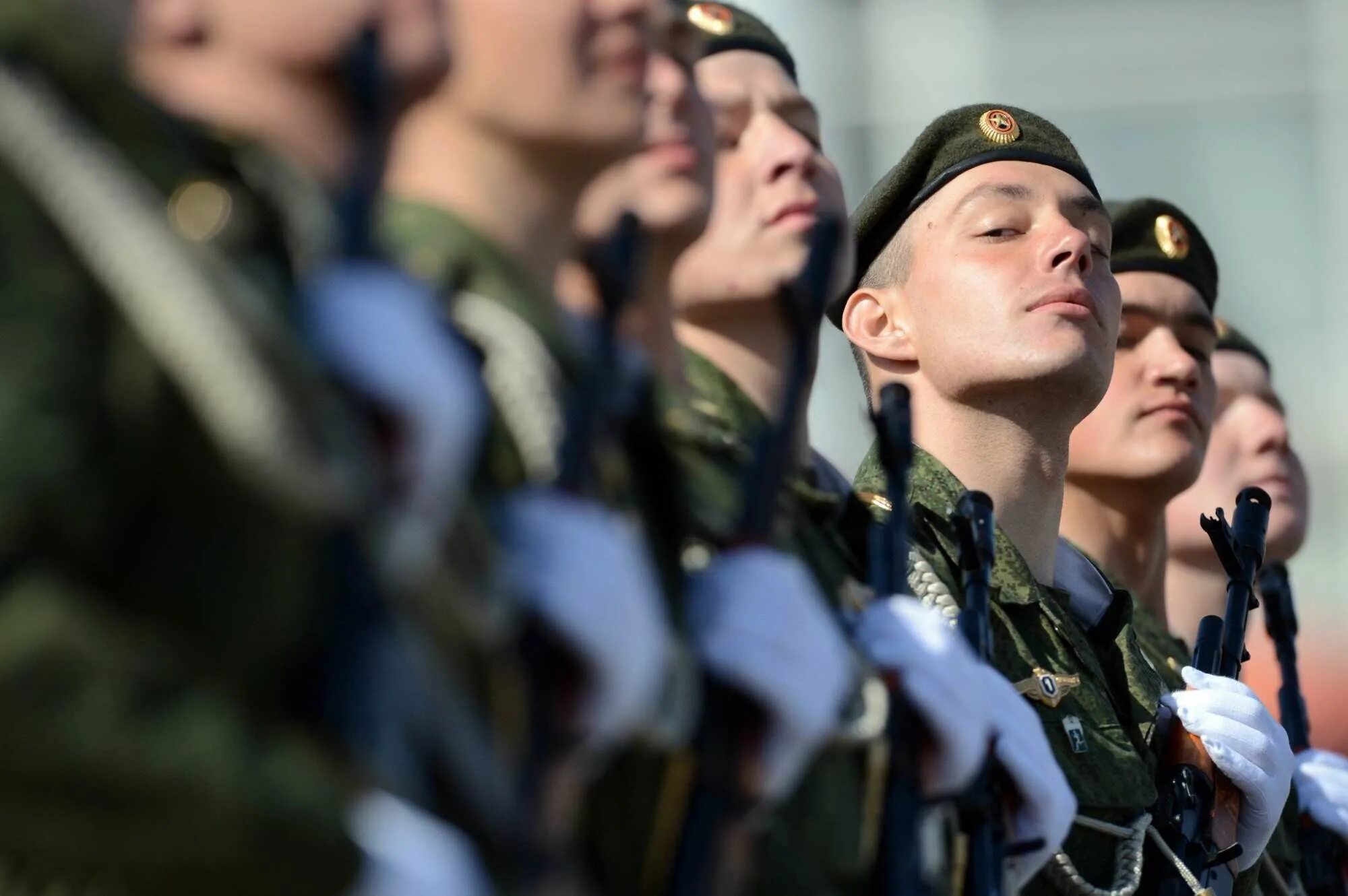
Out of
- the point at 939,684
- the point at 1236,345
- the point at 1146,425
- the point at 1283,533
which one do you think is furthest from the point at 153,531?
the point at 1236,345

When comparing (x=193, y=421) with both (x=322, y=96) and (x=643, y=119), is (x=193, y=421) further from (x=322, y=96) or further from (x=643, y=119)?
(x=643, y=119)

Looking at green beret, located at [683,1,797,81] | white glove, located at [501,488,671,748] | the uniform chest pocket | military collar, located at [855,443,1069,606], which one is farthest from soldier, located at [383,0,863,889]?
the uniform chest pocket

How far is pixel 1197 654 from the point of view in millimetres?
4293

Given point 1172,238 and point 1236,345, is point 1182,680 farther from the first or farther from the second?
point 1236,345

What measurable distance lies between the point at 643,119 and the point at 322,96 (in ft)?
1.85

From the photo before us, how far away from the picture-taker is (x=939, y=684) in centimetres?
282

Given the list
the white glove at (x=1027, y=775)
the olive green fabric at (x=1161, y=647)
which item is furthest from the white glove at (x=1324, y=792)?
the white glove at (x=1027, y=775)

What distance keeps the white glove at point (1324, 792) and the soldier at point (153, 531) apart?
318cm

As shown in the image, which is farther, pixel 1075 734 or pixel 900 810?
pixel 1075 734

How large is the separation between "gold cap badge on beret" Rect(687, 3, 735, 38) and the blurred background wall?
7.77 m

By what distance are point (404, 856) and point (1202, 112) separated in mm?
10680

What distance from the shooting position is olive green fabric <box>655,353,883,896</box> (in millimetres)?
2621

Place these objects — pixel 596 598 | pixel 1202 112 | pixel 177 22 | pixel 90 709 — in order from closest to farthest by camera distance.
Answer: pixel 90 709
pixel 596 598
pixel 177 22
pixel 1202 112

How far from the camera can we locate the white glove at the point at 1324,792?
15.4 feet
